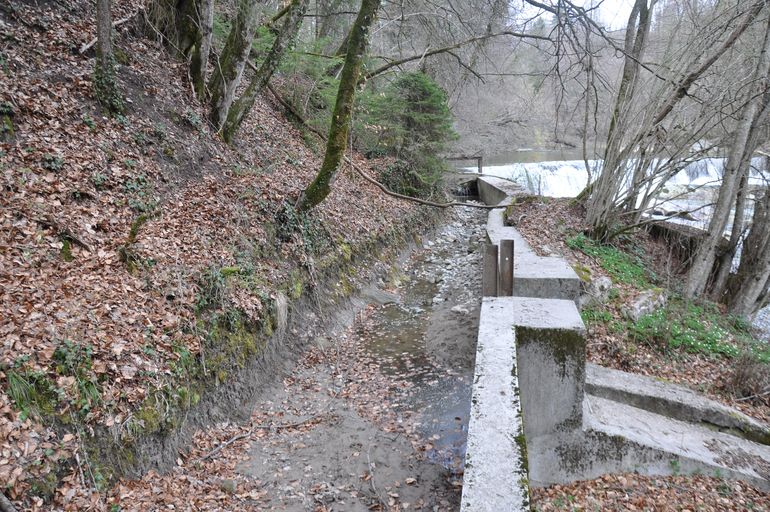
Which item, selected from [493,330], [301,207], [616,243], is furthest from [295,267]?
[616,243]

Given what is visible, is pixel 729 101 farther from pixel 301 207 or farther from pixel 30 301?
pixel 30 301

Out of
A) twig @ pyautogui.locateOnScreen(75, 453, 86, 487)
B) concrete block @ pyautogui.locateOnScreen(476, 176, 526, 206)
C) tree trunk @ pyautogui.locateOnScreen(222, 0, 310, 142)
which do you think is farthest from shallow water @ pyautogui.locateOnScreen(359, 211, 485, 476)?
concrete block @ pyautogui.locateOnScreen(476, 176, 526, 206)

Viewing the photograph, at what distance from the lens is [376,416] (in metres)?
5.24

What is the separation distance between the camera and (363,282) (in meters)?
8.67

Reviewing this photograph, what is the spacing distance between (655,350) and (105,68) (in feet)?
29.7

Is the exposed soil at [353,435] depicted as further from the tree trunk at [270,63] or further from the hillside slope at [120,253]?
the tree trunk at [270,63]

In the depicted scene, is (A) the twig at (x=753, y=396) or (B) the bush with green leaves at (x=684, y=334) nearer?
(A) the twig at (x=753, y=396)

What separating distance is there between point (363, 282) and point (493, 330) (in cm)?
428

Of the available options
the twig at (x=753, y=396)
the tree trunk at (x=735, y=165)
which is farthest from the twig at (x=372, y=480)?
the tree trunk at (x=735, y=165)

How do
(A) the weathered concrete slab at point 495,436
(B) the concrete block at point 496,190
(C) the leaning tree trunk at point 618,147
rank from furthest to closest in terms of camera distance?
(B) the concrete block at point 496,190 < (C) the leaning tree trunk at point 618,147 < (A) the weathered concrete slab at point 495,436

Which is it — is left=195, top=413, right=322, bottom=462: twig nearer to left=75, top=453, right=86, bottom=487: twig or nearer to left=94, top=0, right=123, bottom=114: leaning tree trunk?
left=75, top=453, right=86, bottom=487: twig

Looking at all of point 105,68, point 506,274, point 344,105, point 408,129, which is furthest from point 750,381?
point 408,129

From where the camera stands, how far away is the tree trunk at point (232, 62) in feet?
25.8

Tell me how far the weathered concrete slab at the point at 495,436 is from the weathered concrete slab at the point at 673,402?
6.52 ft
